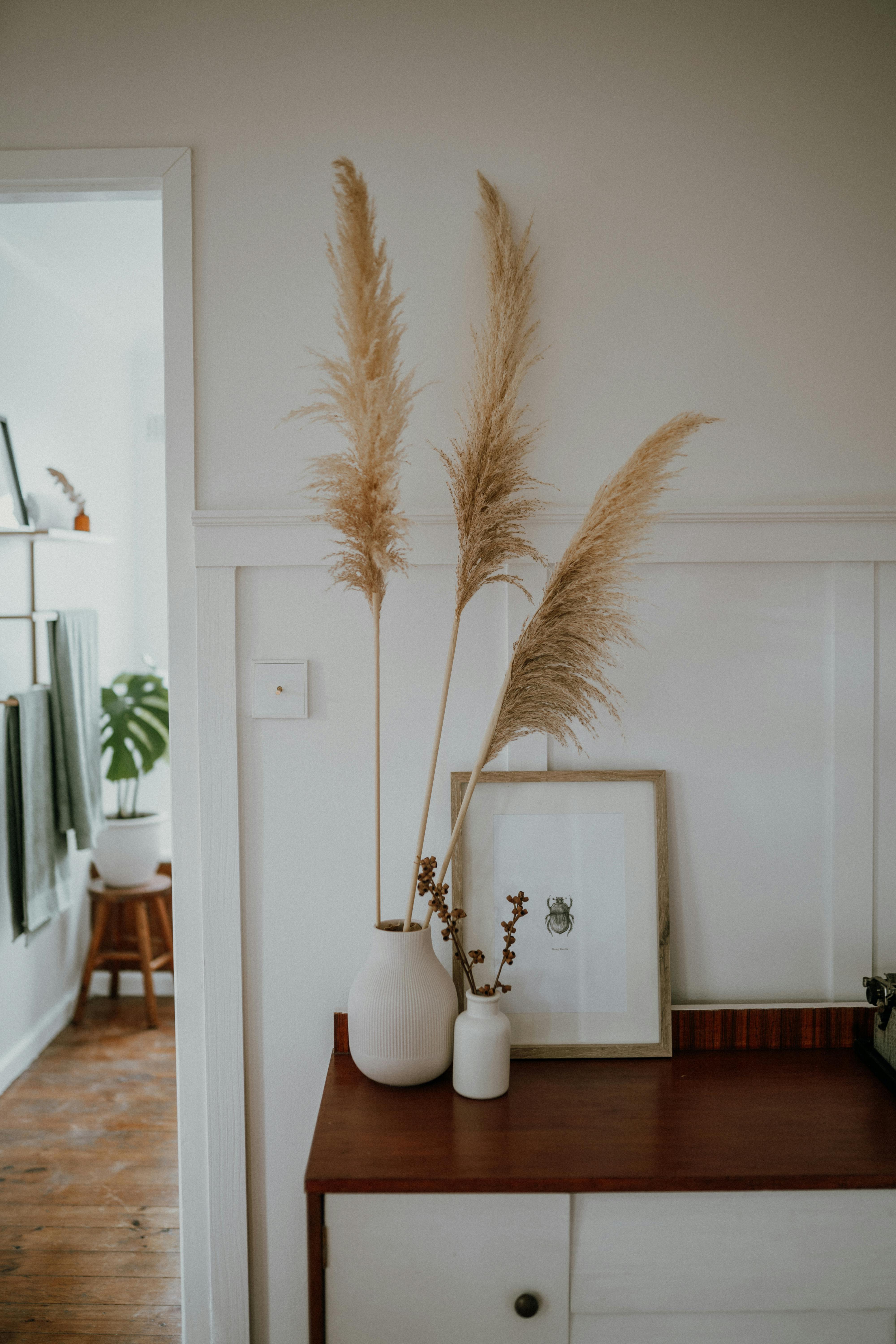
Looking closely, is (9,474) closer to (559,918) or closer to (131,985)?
(131,985)

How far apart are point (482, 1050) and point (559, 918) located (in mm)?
264

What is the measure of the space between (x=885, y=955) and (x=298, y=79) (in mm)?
1766

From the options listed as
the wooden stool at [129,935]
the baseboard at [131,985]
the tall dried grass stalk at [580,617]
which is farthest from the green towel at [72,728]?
the tall dried grass stalk at [580,617]

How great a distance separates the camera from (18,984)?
3.02m

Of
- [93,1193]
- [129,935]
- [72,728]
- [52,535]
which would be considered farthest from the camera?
[129,935]

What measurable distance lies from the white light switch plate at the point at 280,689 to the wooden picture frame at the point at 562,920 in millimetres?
288

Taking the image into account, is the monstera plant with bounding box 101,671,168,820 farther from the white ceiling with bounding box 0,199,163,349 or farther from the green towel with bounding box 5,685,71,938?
the white ceiling with bounding box 0,199,163,349

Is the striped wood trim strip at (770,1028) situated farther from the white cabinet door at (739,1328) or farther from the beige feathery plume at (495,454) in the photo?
the beige feathery plume at (495,454)

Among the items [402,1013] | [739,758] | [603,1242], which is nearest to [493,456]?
[739,758]

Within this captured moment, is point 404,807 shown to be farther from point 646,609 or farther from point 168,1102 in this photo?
point 168,1102

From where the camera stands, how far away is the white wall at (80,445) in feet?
9.53

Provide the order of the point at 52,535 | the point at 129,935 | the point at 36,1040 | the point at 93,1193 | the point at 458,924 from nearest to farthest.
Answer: the point at 458,924 < the point at 93,1193 < the point at 52,535 < the point at 36,1040 < the point at 129,935

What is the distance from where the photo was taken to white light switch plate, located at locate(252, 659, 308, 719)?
1545mm

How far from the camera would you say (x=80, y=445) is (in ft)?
11.5
